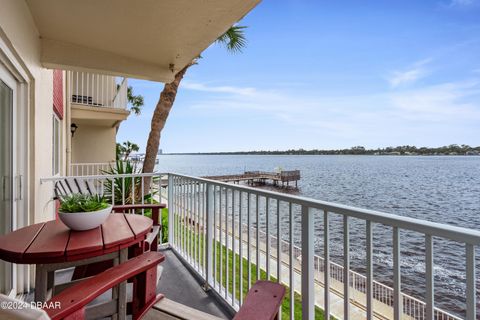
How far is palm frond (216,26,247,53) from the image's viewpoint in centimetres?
651

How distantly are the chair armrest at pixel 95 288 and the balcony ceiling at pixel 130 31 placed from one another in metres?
1.81

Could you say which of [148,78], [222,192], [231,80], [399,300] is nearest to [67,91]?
[148,78]

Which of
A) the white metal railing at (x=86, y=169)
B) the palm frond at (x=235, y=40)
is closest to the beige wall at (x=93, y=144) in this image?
the white metal railing at (x=86, y=169)

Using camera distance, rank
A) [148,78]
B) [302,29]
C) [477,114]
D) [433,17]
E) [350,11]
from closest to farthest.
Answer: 1. [148,78]
2. [350,11]
3. [302,29]
4. [433,17]
5. [477,114]

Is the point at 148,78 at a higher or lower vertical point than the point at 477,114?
lower

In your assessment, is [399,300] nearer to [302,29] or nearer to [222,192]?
[222,192]

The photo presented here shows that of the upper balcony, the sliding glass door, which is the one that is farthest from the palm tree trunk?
the sliding glass door

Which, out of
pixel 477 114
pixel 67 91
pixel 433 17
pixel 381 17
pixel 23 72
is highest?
pixel 433 17

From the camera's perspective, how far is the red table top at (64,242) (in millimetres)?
1403

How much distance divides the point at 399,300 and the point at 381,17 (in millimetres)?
15871

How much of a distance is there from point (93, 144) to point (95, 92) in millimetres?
2539

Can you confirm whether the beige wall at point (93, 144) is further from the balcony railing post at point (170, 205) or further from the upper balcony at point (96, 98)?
the balcony railing post at point (170, 205)

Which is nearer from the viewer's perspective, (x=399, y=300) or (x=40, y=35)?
(x=399, y=300)

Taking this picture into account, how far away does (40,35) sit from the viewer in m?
2.74
